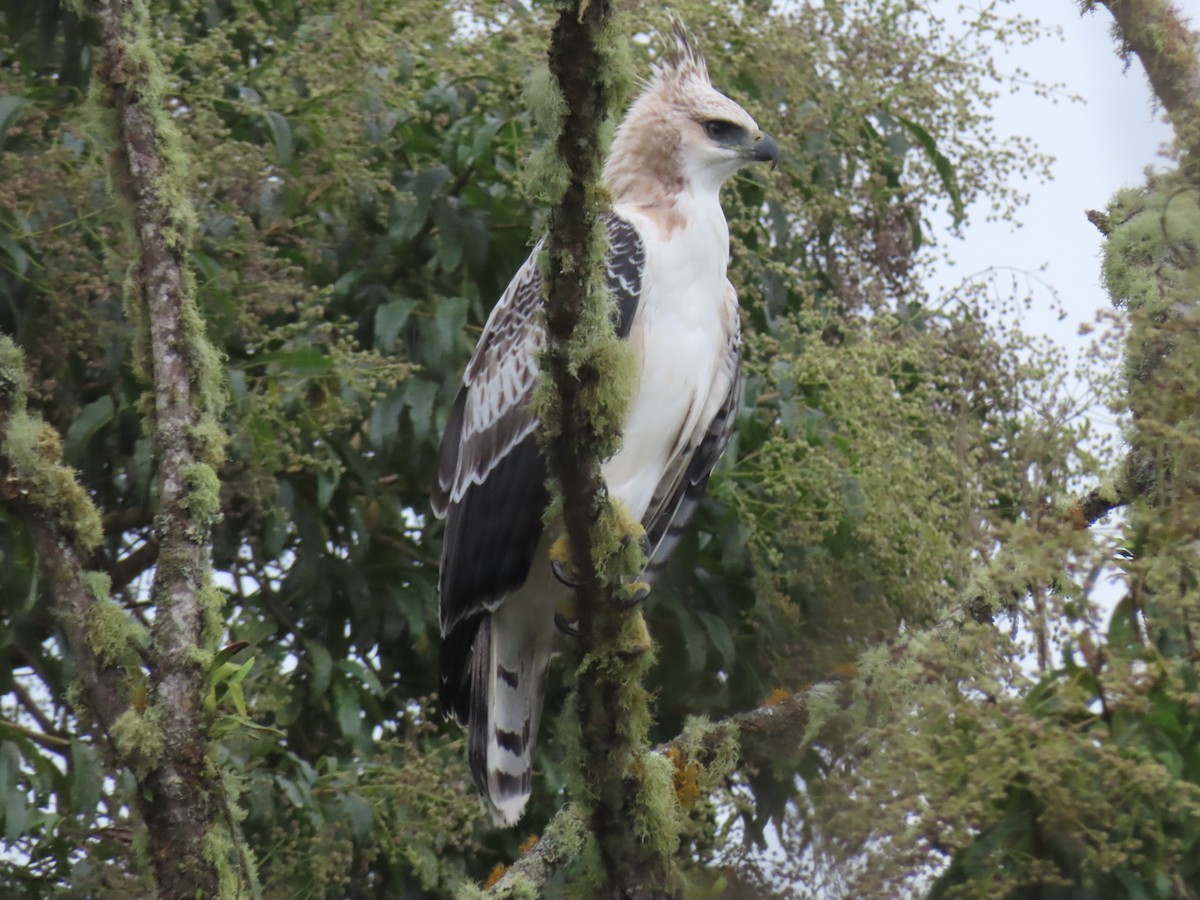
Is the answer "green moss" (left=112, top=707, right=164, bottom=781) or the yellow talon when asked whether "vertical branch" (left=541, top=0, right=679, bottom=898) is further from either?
"green moss" (left=112, top=707, right=164, bottom=781)

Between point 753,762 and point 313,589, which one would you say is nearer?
point 753,762

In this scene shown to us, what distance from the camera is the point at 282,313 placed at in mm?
4871

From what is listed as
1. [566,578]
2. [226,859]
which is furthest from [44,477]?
[566,578]

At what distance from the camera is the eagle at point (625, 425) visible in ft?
14.2

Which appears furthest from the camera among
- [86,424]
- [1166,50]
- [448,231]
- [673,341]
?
[448,231]

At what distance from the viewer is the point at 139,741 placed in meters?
3.07

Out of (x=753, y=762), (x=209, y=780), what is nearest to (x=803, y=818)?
(x=753, y=762)

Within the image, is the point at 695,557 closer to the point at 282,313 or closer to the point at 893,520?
the point at 893,520

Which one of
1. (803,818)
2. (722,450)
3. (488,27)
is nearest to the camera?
(803,818)

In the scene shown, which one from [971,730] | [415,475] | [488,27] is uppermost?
[488,27]

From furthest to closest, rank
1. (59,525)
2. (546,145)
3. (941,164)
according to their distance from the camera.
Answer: (941,164) → (59,525) → (546,145)

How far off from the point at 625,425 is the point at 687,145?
3.31 feet

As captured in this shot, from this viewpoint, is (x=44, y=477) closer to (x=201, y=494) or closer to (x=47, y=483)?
(x=47, y=483)

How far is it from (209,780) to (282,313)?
2.00 meters
